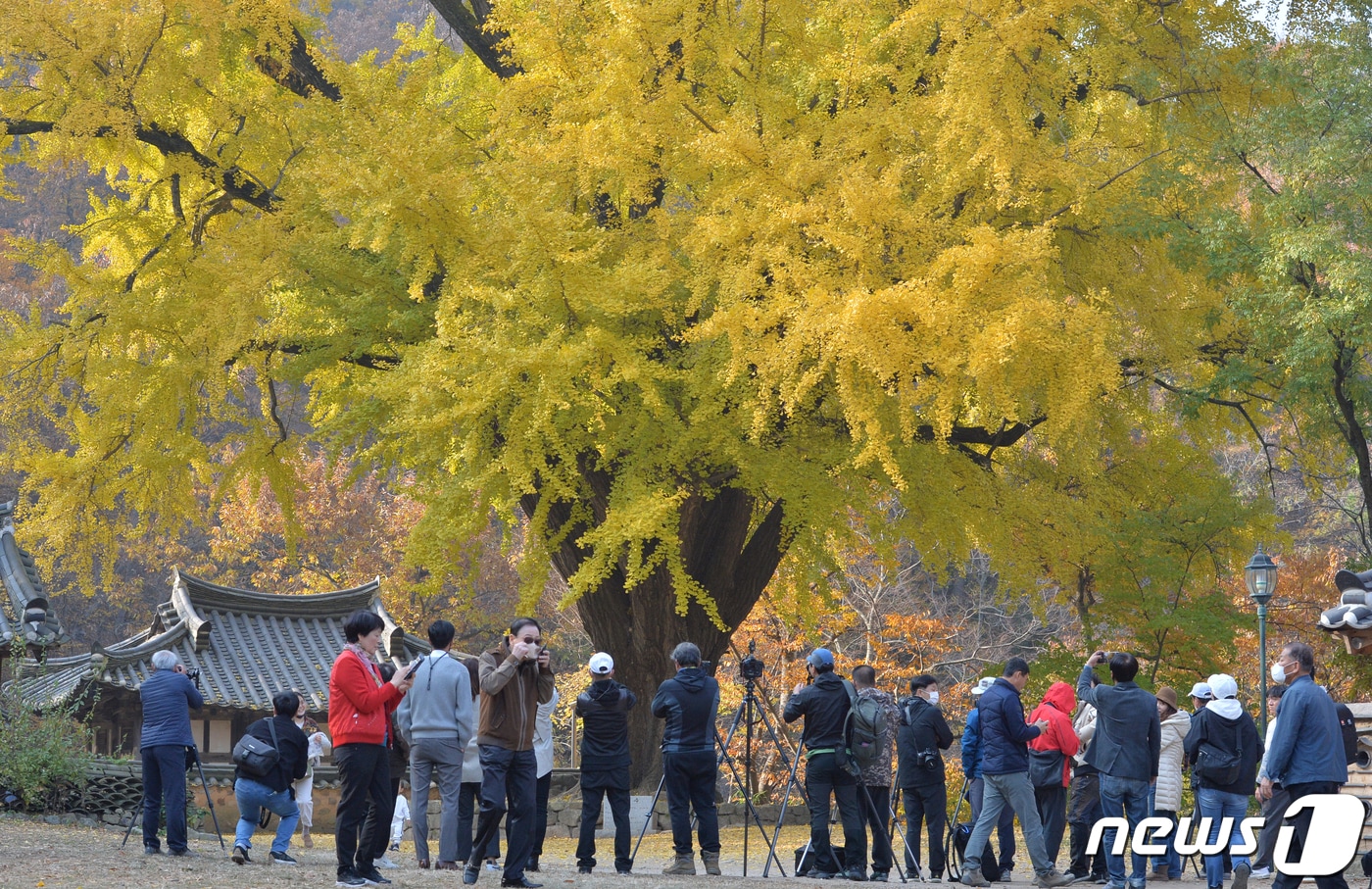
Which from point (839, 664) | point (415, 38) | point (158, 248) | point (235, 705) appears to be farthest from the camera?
point (839, 664)

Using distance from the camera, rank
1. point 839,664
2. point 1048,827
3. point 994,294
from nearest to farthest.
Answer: point 1048,827
point 994,294
point 839,664

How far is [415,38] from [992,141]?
9211mm

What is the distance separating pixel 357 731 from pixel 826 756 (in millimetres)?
3597

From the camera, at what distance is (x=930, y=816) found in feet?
35.4

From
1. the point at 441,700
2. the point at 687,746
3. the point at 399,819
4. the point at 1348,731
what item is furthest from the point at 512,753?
the point at 399,819

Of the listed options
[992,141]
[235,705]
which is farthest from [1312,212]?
[235,705]

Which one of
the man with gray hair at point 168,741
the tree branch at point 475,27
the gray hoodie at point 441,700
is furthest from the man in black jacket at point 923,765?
the tree branch at point 475,27

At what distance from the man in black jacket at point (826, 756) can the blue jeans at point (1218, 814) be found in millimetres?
2418

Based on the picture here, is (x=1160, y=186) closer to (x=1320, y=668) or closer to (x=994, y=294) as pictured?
(x=994, y=294)

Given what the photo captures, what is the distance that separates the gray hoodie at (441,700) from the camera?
9109mm

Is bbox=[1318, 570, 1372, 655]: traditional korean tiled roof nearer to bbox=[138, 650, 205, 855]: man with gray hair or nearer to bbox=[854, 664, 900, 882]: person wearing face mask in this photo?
bbox=[854, 664, 900, 882]: person wearing face mask

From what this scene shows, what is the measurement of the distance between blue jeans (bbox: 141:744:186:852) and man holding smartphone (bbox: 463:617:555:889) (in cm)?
249

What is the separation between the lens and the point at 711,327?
39.2ft

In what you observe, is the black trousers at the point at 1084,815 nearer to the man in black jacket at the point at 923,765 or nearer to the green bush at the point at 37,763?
the man in black jacket at the point at 923,765
